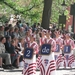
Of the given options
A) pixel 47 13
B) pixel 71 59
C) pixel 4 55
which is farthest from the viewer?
pixel 47 13

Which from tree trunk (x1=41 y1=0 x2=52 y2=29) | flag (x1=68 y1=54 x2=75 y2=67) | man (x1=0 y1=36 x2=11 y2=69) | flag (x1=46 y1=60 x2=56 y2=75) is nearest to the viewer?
flag (x1=46 y1=60 x2=56 y2=75)

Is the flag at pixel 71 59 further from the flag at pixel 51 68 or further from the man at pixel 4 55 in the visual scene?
the flag at pixel 51 68

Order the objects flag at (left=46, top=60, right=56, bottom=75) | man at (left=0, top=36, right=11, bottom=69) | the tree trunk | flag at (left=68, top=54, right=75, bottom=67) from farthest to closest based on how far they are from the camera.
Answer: the tree trunk
flag at (left=68, top=54, right=75, bottom=67)
man at (left=0, top=36, right=11, bottom=69)
flag at (left=46, top=60, right=56, bottom=75)

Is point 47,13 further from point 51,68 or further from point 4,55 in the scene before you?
point 51,68

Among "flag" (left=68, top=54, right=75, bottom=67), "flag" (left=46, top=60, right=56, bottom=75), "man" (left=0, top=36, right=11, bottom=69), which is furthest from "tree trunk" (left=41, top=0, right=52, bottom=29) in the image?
"flag" (left=46, top=60, right=56, bottom=75)

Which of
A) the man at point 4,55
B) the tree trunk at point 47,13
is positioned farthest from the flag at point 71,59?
the tree trunk at point 47,13

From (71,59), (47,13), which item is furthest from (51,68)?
(47,13)

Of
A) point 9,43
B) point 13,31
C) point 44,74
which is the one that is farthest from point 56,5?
point 44,74

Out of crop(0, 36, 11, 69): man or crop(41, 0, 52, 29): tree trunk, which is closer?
crop(0, 36, 11, 69): man

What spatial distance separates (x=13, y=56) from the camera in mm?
20375

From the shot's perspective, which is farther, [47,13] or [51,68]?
[47,13]

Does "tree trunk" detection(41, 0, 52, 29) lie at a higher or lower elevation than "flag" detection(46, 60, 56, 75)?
higher

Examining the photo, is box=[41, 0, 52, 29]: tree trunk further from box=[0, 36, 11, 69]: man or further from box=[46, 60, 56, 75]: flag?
box=[46, 60, 56, 75]: flag

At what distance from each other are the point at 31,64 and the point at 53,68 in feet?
2.57
